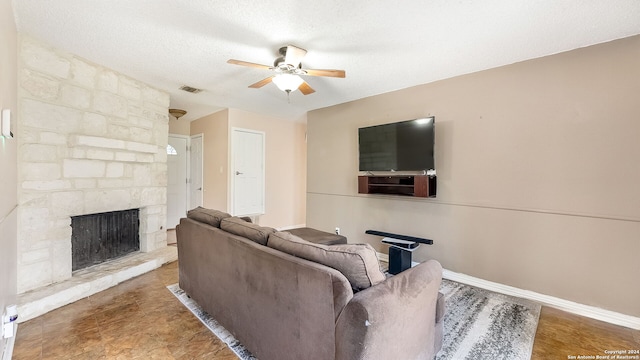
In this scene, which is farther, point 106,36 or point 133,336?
point 106,36

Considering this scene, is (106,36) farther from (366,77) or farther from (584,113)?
(584,113)

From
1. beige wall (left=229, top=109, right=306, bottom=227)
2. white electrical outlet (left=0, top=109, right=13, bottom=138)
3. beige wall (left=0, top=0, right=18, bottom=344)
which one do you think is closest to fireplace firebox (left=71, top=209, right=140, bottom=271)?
beige wall (left=0, top=0, right=18, bottom=344)

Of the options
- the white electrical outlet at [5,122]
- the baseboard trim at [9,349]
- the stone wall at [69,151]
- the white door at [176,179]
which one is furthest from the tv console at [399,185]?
the white door at [176,179]

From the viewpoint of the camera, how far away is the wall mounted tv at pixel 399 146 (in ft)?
10.7

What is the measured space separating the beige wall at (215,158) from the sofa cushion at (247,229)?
2880 millimetres

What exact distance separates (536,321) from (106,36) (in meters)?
→ 4.46

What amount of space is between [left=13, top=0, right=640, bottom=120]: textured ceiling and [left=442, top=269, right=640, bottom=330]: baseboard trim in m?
2.35

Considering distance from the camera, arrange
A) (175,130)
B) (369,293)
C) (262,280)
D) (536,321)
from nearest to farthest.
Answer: (369,293) < (262,280) < (536,321) < (175,130)

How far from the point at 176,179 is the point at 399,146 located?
4520 mm

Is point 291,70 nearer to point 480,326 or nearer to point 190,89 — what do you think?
point 190,89

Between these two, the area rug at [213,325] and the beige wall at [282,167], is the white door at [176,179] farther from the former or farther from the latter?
the area rug at [213,325]

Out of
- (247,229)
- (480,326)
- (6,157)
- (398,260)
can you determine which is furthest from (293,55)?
(480,326)

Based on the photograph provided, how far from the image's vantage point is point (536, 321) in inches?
90.7

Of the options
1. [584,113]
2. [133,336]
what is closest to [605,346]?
[584,113]
